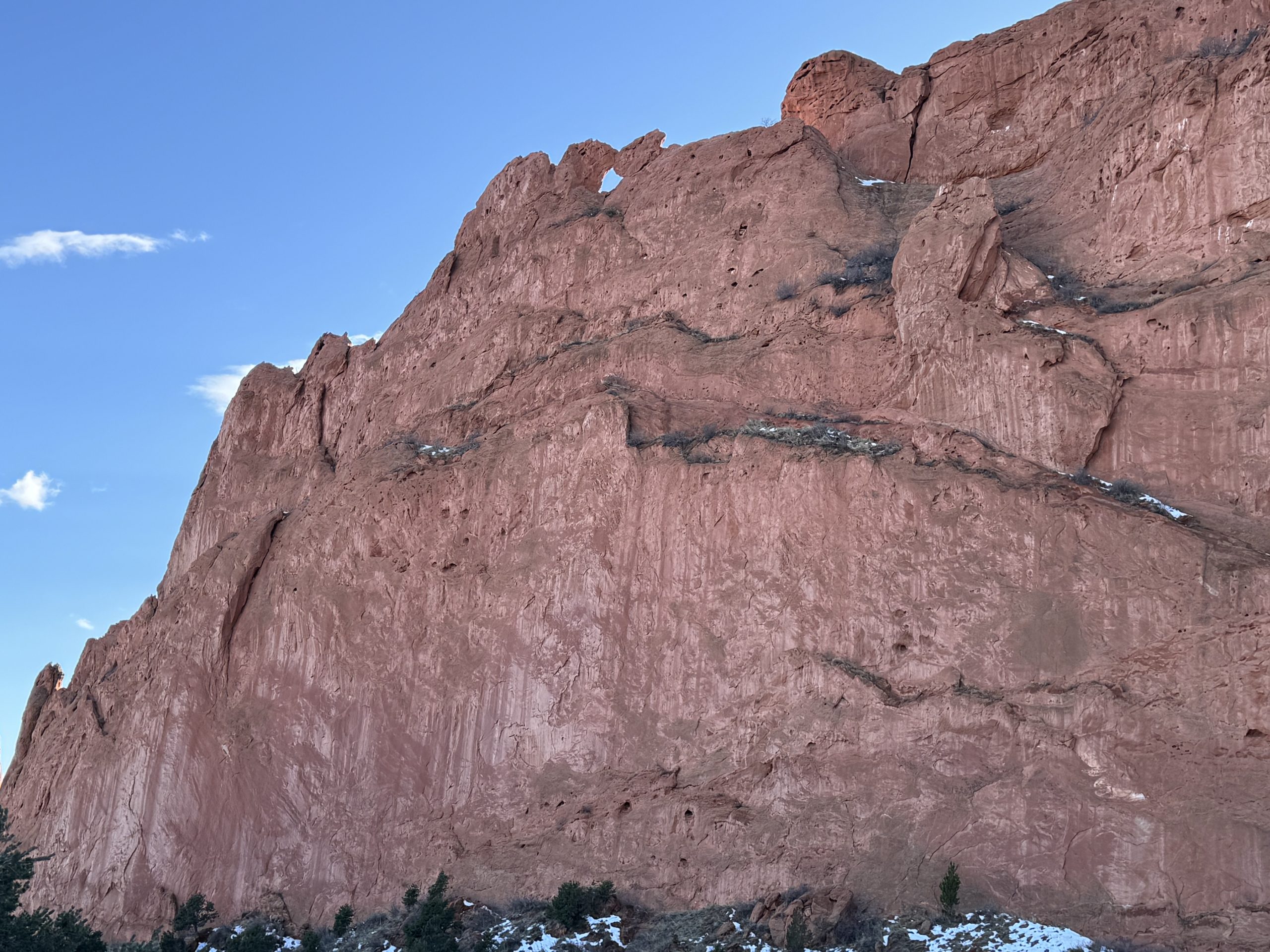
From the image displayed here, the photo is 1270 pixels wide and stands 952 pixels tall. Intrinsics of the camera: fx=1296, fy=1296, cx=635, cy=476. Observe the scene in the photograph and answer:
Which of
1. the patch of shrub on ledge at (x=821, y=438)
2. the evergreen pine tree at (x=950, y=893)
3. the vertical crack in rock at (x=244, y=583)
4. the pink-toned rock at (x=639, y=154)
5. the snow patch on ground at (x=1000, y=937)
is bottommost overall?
the snow patch on ground at (x=1000, y=937)

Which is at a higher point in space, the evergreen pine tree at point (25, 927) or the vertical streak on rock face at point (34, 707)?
the vertical streak on rock face at point (34, 707)

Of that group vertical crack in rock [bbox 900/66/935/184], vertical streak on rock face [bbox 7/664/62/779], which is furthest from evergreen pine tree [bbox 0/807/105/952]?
vertical crack in rock [bbox 900/66/935/184]

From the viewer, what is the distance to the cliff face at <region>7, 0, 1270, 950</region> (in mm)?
18219

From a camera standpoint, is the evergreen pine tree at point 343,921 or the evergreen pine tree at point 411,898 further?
the evergreen pine tree at point 343,921

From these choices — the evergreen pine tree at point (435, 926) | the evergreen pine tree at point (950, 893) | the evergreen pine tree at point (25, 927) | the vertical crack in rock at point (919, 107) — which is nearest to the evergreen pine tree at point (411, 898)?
the evergreen pine tree at point (435, 926)

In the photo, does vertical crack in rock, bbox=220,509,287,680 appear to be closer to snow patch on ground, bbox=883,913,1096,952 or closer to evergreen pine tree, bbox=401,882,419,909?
evergreen pine tree, bbox=401,882,419,909

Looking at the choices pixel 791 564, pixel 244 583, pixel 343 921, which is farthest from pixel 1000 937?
pixel 244 583

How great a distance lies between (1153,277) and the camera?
22.6m

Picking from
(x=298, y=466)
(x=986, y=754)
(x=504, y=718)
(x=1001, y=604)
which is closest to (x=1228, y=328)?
(x=1001, y=604)

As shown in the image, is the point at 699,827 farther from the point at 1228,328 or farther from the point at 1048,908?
the point at 1228,328

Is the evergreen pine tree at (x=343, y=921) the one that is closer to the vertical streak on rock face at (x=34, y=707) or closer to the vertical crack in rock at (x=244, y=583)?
the vertical crack in rock at (x=244, y=583)

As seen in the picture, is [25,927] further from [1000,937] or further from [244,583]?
[1000,937]

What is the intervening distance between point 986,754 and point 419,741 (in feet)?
34.3

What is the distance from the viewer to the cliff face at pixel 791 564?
18.2 m
